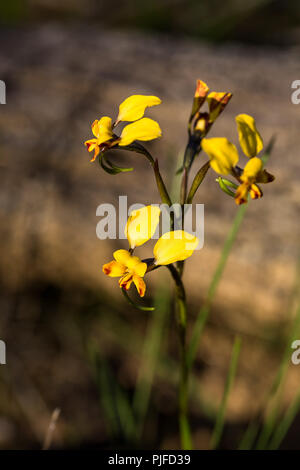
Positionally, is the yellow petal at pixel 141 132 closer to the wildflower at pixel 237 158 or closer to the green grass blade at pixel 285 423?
the wildflower at pixel 237 158

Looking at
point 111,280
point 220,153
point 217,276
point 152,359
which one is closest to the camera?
point 220,153

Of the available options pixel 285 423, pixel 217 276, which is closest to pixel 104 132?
pixel 217 276

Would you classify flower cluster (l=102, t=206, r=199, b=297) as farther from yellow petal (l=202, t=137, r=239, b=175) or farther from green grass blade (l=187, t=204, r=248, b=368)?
green grass blade (l=187, t=204, r=248, b=368)

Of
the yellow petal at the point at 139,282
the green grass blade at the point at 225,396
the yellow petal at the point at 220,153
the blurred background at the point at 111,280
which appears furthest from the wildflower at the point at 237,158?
the blurred background at the point at 111,280

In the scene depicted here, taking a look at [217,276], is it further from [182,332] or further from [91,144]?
[91,144]

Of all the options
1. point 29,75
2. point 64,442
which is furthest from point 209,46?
point 64,442
